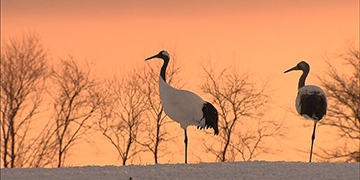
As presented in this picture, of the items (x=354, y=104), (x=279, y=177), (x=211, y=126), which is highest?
(x=354, y=104)

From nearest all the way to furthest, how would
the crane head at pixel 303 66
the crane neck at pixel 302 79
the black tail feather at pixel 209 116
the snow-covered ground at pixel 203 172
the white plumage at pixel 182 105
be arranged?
Result: 1. the snow-covered ground at pixel 203 172
2. the white plumage at pixel 182 105
3. the black tail feather at pixel 209 116
4. the crane neck at pixel 302 79
5. the crane head at pixel 303 66

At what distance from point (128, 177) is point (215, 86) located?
20.3 m

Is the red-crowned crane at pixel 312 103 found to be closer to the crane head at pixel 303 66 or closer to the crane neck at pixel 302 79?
the crane neck at pixel 302 79

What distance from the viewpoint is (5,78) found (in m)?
37.2

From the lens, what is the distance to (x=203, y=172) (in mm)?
18203

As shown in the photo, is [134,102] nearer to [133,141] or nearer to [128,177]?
[133,141]

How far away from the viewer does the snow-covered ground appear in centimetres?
1777

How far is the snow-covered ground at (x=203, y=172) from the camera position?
17.8 metres

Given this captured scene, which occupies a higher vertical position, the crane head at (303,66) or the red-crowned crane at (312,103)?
the crane head at (303,66)

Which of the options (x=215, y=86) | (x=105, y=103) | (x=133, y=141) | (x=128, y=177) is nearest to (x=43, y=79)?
(x=105, y=103)

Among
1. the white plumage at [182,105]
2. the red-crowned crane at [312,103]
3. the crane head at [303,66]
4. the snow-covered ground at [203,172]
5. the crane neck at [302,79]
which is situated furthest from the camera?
the crane head at [303,66]

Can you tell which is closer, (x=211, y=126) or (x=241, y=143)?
(x=211, y=126)

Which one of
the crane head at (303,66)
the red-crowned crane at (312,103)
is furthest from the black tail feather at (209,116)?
the crane head at (303,66)

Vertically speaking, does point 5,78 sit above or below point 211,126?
above
